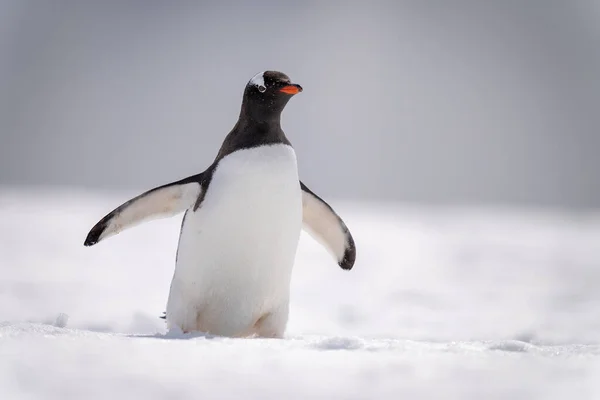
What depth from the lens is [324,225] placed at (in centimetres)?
366

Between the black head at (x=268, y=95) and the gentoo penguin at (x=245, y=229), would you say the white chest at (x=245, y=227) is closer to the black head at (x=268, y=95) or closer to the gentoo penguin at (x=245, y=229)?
the gentoo penguin at (x=245, y=229)

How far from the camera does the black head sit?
9.91 feet

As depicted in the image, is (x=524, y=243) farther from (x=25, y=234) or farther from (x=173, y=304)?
(x=173, y=304)

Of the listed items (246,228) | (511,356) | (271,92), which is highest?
(271,92)

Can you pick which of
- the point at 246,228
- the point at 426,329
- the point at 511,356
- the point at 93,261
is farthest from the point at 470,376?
the point at 93,261

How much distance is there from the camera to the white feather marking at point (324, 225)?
3.56 metres

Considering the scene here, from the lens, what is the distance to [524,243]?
9.38 metres

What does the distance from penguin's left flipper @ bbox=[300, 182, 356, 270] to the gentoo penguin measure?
0.50 m

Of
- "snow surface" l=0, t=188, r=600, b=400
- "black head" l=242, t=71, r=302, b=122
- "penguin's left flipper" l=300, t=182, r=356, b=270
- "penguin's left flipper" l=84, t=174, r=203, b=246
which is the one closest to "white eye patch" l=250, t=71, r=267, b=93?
"black head" l=242, t=71, r=302, b=122

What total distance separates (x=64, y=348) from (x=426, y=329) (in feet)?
8.82

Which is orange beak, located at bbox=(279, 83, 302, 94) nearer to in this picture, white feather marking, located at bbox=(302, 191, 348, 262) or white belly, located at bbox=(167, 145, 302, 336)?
white belly, located at bbox=(167, 145, 302, 336)

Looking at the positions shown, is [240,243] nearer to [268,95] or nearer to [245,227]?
[245,227]

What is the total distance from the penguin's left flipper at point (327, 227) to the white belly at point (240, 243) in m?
0.51

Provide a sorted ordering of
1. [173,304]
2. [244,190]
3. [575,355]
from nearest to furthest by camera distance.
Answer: [575,355]
[244,190]
[173,304]
